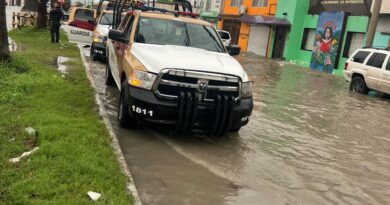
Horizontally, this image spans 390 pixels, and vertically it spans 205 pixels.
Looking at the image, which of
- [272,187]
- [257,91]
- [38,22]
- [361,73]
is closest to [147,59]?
[272,187]

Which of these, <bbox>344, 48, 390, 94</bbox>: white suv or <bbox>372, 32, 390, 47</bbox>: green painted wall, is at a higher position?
<bbox>372, 32, 390, 47</bbox>: green painted wall

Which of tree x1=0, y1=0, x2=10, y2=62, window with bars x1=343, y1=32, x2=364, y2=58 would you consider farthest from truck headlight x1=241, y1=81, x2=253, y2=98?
window with bars x1=343, y1=32, x2=364, y2=58

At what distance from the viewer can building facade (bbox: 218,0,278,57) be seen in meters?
34.7

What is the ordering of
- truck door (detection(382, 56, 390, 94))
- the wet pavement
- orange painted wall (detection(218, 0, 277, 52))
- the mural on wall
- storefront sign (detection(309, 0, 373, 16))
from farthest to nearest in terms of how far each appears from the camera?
orange painted wall (detection(218, 0, 277, 52))
the mural on wall
storefront sign (detection(309, 0, 373, 16))
truck door (detection(382, 56, 390, 94))
the wet pavement

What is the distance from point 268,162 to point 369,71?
10.8m

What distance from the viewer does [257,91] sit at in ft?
46.8

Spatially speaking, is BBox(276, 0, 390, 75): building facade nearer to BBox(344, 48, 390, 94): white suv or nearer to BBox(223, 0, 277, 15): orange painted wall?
BBox(223, 0, 277, 15): orange painted wall

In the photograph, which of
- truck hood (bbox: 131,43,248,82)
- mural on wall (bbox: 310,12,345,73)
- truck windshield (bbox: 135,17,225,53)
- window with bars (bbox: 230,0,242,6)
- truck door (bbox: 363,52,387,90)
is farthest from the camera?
window with bars (bbox: 230,0,242,6)

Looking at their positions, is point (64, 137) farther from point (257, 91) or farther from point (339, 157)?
point (257, 91)

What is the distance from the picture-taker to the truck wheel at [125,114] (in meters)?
7.07

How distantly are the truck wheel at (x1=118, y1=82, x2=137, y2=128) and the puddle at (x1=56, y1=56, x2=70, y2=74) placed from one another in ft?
17.2

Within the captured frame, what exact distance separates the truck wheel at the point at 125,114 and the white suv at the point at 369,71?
34.9 ft

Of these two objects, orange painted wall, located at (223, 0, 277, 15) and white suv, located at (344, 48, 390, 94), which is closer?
white suv, located at (344, 48, 390, 94)

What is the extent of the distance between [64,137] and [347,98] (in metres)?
11.3
